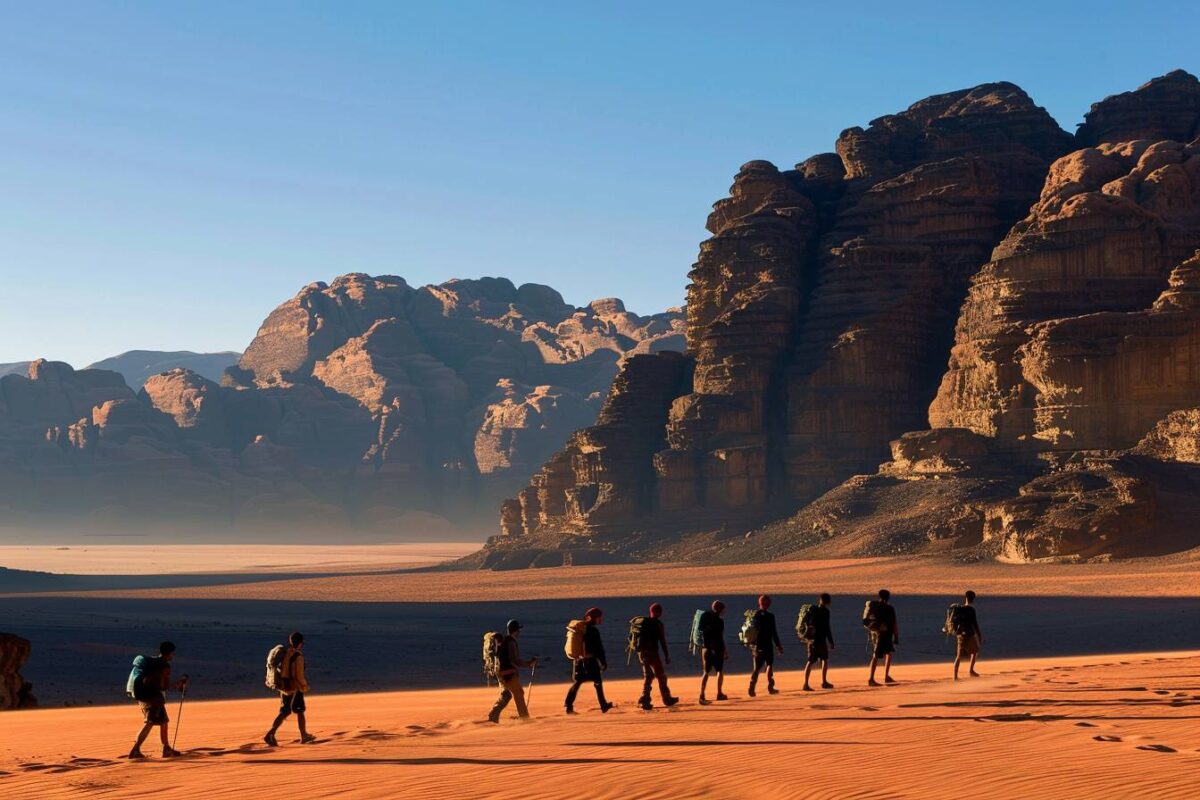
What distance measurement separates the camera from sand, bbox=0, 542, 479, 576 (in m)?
108

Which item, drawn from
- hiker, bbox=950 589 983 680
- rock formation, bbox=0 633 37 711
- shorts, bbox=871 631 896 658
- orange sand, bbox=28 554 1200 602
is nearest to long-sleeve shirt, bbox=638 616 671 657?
shorts, bbox=871 631 896 658

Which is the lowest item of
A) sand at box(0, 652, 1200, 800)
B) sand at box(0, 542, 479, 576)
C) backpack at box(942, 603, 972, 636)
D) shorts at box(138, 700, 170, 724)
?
sand at box(0, 652, 1200, 800)

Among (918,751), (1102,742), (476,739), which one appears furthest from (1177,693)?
(476,739)

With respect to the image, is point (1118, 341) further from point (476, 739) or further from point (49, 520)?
point (49, 520)

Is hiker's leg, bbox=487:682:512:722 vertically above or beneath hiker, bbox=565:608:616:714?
beneath

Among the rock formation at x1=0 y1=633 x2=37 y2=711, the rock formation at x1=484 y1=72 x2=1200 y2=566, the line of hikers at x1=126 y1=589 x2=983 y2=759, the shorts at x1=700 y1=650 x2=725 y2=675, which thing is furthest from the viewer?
the rock formation at x1=484 y1=72 x2=1200 y2=566

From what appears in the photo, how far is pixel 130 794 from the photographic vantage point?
48.6ft

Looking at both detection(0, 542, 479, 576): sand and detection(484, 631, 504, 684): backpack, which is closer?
detection(484, 631, 504, 684): backpack

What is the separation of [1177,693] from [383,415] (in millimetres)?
171033

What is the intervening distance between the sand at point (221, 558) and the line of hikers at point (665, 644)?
254 feet

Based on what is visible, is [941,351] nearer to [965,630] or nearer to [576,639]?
[965,630]

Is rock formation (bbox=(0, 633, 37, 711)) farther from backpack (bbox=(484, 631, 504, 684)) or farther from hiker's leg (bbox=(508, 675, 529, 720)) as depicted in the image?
backpack (bbox=(484, 631, 504, 684))

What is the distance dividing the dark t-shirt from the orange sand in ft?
101

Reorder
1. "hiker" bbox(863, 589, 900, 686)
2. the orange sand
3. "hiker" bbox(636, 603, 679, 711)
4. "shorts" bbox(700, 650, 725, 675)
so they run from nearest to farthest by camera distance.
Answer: "hiker" bbox(636, 603, 679, 711) → "shorts" bbox(700, 650, 725, 675) → "hiker" bbox(863, 589, 900, 686) → the orange sand
